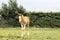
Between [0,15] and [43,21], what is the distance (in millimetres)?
5774

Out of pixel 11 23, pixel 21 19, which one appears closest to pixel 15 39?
pixel 21 19

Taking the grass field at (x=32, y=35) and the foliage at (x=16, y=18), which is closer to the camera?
the grass field at (x=32, y=35)

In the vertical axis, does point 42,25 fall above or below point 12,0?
below

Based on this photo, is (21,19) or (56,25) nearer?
(21,19)

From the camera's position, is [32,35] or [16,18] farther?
[16,18]

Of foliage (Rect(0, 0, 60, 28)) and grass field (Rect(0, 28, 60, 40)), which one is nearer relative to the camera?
grass field (Rect(0, 28, 60, 40))

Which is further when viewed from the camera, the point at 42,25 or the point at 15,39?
the point at 42,25

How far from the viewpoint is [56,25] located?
108 feet

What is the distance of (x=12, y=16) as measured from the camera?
3266 cm

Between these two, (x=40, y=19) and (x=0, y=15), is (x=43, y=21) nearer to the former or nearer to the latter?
(x=40, y=19)

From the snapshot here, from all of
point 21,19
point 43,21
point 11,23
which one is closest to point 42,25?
point 43,21

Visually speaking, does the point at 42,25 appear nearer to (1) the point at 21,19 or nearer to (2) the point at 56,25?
(2) the point at 56,25

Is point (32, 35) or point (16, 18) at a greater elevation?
point (16, 18)

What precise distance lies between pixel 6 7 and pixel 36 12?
421cm
